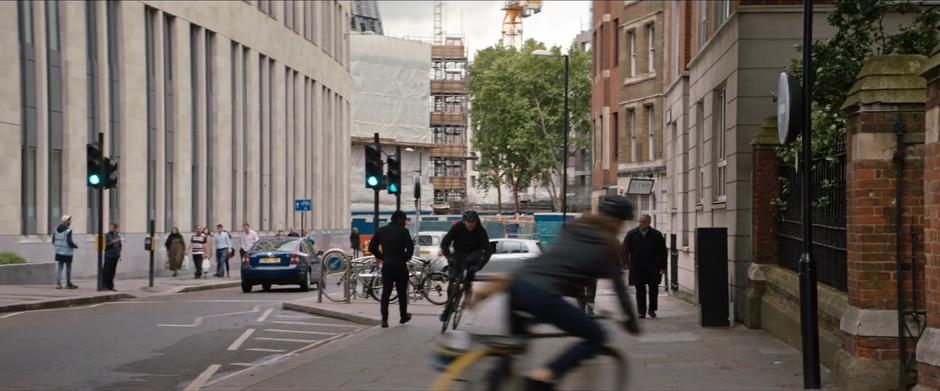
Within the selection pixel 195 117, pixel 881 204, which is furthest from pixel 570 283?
pixel 195 117

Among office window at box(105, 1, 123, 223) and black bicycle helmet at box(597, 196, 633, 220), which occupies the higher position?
office window at box(105, 1, 123, 223)

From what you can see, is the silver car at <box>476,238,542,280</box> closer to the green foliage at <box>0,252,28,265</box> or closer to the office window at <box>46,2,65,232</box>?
the office window at <box>46,2,65,232</box>

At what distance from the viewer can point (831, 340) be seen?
11242 mm

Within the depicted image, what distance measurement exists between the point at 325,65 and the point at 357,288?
41.9 m

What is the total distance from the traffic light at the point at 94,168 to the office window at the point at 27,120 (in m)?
7.43

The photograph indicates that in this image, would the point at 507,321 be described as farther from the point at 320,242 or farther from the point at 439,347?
the point at 320,242

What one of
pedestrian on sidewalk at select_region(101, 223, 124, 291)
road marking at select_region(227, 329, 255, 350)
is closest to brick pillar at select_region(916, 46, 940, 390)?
road marking at select_region(227, 329, 255, 350)

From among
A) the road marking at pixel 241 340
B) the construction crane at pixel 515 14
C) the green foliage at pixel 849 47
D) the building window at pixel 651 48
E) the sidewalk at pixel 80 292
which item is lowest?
the sidewalk at pixel 80 292

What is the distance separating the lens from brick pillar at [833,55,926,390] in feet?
31.6

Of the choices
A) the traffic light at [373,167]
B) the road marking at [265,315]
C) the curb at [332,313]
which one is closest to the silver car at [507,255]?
the curb at [332,313]

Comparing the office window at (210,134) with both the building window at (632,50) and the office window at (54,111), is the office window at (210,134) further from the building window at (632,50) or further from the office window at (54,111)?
the building window at (632,50)

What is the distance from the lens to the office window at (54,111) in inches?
1308

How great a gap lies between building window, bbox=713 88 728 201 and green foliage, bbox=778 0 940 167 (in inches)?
144

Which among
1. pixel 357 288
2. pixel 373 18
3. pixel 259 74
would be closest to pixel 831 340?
pixel 357 288
